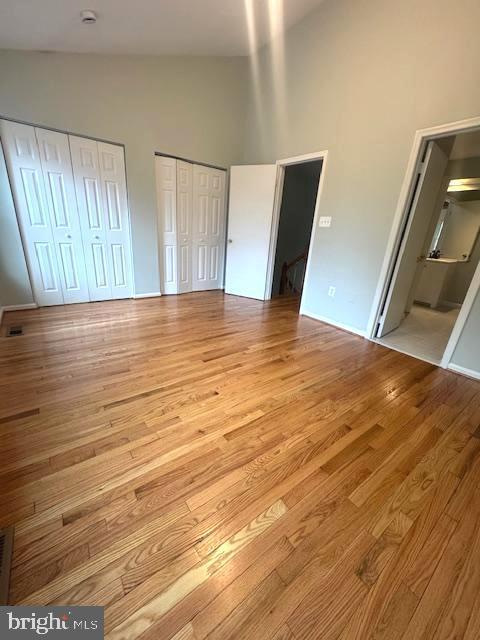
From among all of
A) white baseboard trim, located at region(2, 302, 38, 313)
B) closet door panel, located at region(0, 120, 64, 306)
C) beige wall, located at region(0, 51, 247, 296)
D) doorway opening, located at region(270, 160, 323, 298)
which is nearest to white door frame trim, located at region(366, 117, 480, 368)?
doorway opening, located at region(270, 160, 323, 298)

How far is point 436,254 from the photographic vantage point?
4.79 m

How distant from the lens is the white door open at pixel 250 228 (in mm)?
3718

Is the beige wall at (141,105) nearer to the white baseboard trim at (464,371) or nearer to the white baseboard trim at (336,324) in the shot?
the white baseboard trim at (336,324)

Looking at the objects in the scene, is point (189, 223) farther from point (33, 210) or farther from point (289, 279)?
point (289, 279)

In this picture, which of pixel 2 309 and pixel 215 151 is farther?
pixel 215 151

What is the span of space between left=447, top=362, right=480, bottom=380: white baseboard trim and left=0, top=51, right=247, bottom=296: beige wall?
3.84 meters


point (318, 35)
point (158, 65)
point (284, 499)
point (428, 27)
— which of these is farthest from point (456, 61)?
point (284, 499)

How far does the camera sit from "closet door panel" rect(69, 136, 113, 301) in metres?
3.09

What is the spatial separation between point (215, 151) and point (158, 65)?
1.15 m

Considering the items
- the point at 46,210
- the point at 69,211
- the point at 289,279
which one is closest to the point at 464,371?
the point at 289,279

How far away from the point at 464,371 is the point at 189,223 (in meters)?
3.95

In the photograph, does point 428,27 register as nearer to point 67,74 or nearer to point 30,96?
point 67,74

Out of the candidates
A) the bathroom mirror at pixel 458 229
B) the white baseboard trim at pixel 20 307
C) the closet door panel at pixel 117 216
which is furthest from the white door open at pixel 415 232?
the white baseboard trim at pixel 20 307

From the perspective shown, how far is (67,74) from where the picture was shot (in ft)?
9.04
